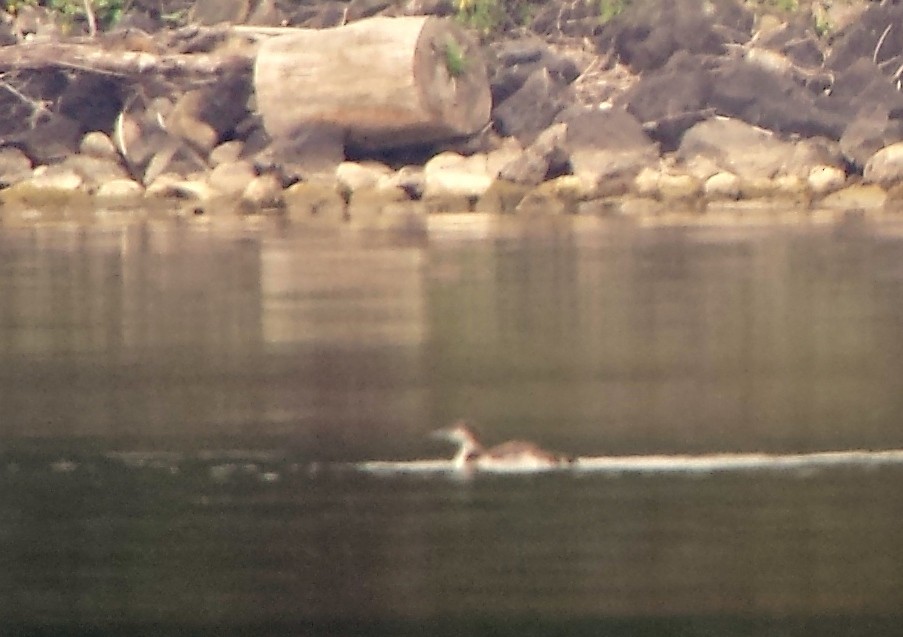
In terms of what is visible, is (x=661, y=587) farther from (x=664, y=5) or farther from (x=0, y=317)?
(x=664, y=5)

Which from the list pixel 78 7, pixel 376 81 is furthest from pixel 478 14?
pixel 78 7

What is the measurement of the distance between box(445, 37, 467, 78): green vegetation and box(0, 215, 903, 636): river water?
10.5 m

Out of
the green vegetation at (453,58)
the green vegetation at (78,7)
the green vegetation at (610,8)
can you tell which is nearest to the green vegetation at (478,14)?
the green vegetation at (610,8)

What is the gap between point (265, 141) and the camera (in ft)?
91.5

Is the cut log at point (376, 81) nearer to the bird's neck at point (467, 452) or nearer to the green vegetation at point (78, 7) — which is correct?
the green vegetation at point (78, 7)

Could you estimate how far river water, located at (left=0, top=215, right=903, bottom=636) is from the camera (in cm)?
554

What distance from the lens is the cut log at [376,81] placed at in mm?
25625

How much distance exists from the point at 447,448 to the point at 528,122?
64.8ft

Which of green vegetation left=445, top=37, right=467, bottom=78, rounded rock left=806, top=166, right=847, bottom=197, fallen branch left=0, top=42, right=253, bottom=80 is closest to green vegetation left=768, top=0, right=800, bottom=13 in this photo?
rounded rock left=806, top=166, right=847, bottom=197

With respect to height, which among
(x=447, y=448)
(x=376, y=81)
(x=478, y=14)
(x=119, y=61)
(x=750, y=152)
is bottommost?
(x=750, y=152)

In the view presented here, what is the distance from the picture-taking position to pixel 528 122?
27469mm

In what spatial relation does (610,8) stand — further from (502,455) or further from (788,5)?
(502,455)

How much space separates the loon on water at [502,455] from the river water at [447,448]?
13cm

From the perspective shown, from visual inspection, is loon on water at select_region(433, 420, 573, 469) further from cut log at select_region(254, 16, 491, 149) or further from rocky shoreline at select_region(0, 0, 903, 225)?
cut log at select_region(254, 16, 491, 149)
